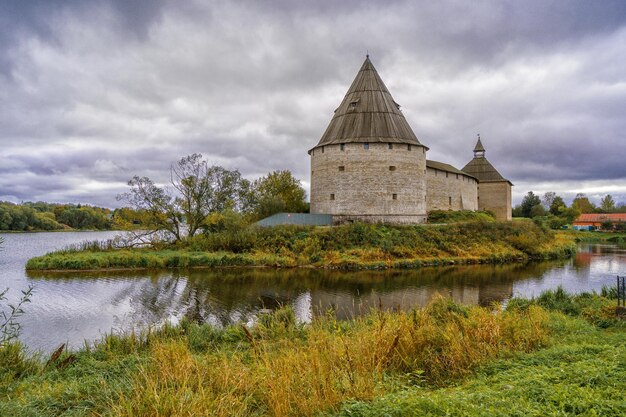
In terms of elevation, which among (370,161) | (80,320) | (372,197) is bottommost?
(80,320)

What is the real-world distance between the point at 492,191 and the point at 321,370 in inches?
1633

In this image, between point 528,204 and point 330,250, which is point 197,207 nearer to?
point 330,250

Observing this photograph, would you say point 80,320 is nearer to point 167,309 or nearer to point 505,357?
point 167,309

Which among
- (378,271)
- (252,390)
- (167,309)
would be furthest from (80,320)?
(378,271)

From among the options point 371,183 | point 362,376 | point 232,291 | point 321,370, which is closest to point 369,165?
point 371,183

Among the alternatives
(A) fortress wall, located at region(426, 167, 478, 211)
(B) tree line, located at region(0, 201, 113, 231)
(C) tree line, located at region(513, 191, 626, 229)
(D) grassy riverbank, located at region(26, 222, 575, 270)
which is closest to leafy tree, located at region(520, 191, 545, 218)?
(C) tree line, located at region(513, 191, 626, 229)

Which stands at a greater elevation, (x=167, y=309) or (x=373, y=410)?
(x=373, y=410)

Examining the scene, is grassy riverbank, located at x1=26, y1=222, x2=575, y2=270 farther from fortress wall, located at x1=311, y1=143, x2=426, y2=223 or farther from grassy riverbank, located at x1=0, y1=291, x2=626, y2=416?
grassy riverbank, located at x1=0, y1=291, x2=626, y2=416

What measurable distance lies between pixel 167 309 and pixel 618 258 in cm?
2753

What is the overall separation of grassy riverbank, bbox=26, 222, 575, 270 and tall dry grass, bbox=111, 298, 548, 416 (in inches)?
534

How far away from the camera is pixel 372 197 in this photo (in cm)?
2658

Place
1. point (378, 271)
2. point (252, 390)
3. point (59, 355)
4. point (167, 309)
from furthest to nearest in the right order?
point (378, 271), point (167, 309), point (59, 355), point (252, 390)

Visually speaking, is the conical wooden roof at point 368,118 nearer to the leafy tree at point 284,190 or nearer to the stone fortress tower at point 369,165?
the stone fortress tower at point 369,165

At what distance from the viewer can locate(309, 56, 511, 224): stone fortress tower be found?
26625 millimetres
